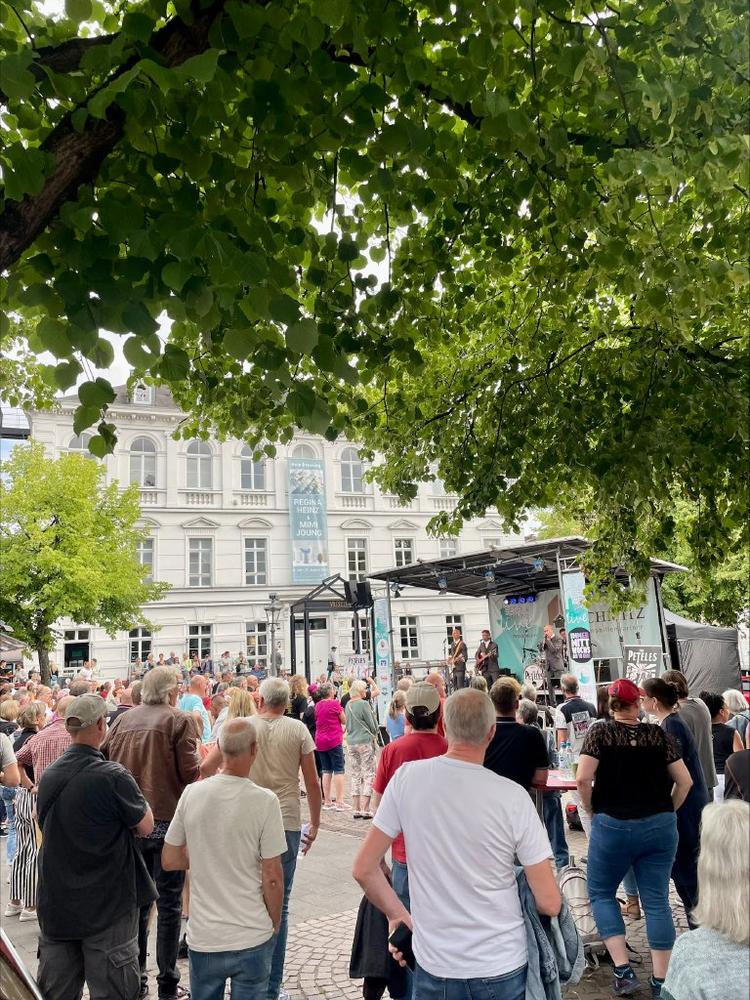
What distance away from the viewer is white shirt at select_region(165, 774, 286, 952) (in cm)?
353

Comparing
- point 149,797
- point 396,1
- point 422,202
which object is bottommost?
point 149,797

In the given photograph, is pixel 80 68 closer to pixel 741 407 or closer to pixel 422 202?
pixel 422 202

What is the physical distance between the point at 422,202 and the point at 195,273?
1.93 meters

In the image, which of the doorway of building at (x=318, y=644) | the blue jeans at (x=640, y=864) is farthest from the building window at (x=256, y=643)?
the blue jeans at (x=640, y=864)

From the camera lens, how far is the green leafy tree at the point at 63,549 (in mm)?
25438

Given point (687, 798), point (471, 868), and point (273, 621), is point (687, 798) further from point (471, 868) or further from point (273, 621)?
point (273, 621)

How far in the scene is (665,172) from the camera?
3055 mm

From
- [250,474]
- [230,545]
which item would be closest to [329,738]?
[230,545]

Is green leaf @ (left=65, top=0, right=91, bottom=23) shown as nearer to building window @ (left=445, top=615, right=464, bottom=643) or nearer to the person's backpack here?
the person's backpack

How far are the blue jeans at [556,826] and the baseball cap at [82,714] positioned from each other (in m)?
4.13

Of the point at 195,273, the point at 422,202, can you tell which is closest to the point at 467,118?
the point at 422,202

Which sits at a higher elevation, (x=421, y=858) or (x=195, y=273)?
(x=195, y=273)

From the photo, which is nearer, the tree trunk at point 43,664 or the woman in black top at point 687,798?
the woman in black top at point 687,798

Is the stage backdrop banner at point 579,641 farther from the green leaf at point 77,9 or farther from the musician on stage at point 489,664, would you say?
the green leaf at point 77,9
